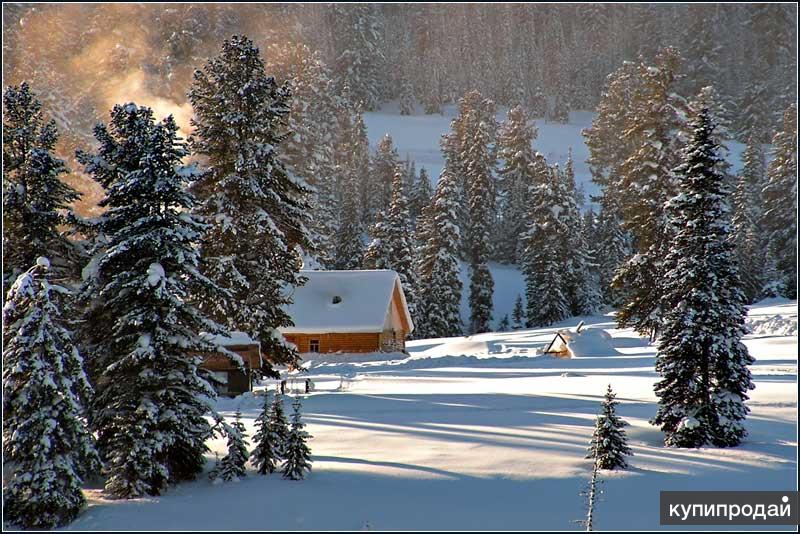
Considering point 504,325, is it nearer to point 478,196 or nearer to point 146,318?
point 478,196

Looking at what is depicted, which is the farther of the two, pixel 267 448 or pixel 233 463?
pixel 267 448

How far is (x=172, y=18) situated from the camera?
417 feet

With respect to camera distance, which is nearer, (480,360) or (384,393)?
(384,393)

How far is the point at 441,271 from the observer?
61125mm

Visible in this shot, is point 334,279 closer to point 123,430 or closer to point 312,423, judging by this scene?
point 312,423

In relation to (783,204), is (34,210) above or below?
below

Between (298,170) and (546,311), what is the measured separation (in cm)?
2415

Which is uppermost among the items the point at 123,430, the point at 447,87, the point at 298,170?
the point at 447,87

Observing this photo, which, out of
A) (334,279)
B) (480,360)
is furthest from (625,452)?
(334,279)

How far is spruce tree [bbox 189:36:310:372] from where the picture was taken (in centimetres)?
2689

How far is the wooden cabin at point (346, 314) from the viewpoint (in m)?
40.4

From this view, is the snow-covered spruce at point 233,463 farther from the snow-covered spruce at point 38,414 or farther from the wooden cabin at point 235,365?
the wooden cabin at point 235,365

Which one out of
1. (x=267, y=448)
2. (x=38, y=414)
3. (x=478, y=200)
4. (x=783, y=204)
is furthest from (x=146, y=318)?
(x=478, y=200)

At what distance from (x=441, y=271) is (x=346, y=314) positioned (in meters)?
21.3
